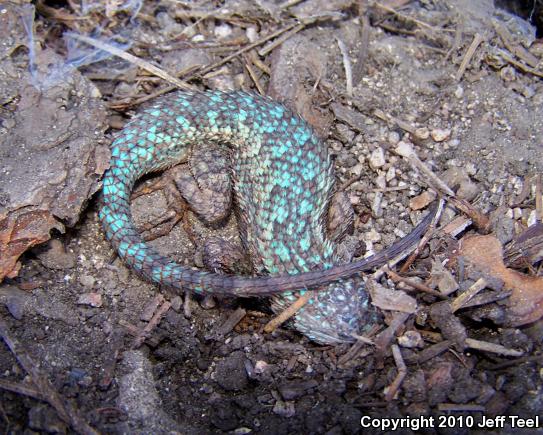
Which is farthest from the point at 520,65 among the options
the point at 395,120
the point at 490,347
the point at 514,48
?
the point at 490,347

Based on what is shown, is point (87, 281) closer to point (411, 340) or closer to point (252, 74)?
point (252, 74)

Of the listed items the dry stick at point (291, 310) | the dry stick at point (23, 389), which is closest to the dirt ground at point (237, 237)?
the dry stick at point (23, 389)

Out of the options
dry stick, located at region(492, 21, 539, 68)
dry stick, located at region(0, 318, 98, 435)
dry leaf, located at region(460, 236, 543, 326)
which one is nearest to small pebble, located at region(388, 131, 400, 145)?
dry leaf, located at region(460, 236, 543, 326)

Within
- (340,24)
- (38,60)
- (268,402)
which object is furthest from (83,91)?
(268,402)

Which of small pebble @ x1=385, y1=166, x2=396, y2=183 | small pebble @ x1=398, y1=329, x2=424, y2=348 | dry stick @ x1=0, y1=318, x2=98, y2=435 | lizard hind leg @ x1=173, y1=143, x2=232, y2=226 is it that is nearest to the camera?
dry stick @ x1=0, y1=318, x2=98, y2=435

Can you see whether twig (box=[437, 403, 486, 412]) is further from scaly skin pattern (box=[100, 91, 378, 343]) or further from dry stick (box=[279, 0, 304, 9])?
dry stick (box=[279, 0, 304, 9])

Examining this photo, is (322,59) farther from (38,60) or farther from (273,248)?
(38,60)
